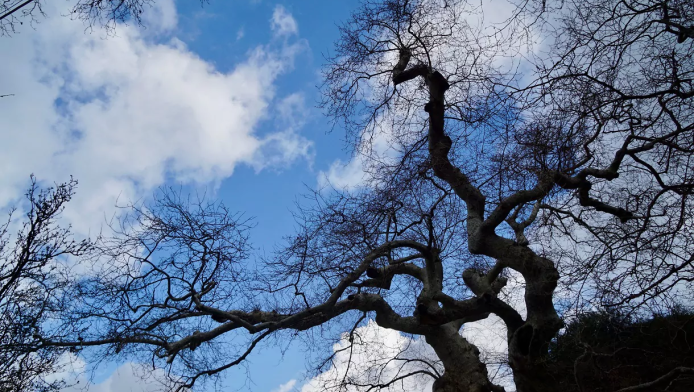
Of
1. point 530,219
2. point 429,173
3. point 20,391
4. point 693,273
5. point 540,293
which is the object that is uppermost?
point 429,173

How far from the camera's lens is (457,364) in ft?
22.8

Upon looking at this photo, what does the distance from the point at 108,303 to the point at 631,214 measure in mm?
6104

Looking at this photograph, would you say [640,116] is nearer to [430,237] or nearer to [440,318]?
[430,237]

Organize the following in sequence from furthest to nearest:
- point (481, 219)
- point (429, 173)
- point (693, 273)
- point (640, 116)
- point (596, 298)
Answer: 1. point (429, 173)
2. point (481, 219)
3. point (640, 116)
4. point (596, 298)
5. point (693, 273)

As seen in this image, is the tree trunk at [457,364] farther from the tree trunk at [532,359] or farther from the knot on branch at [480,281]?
the knot on branch at [480,281]

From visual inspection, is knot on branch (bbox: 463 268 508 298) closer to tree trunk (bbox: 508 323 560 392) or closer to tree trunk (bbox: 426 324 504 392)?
tree trunk (bbox: 426 324 504 392)

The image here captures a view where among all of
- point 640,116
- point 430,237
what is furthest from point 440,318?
point 640,116

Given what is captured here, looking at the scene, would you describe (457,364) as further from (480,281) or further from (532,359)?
(480,281)

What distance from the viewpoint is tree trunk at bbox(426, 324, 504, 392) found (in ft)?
21.7

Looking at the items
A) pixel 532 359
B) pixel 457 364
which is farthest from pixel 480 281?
pixel 532 359

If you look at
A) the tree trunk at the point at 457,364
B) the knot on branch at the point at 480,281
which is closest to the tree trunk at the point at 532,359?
the tree trunk at the point at 457,364

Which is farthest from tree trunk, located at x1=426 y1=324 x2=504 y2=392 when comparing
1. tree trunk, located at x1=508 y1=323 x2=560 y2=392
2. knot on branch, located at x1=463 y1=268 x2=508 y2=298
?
knot on branch, located at x1=463 y1=268 x2=508 y2=298

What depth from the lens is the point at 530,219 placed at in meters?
7.04

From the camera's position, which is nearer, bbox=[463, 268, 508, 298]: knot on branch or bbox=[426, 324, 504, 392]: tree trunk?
bbox=[426, 324, 504, 392]: tree trunk
